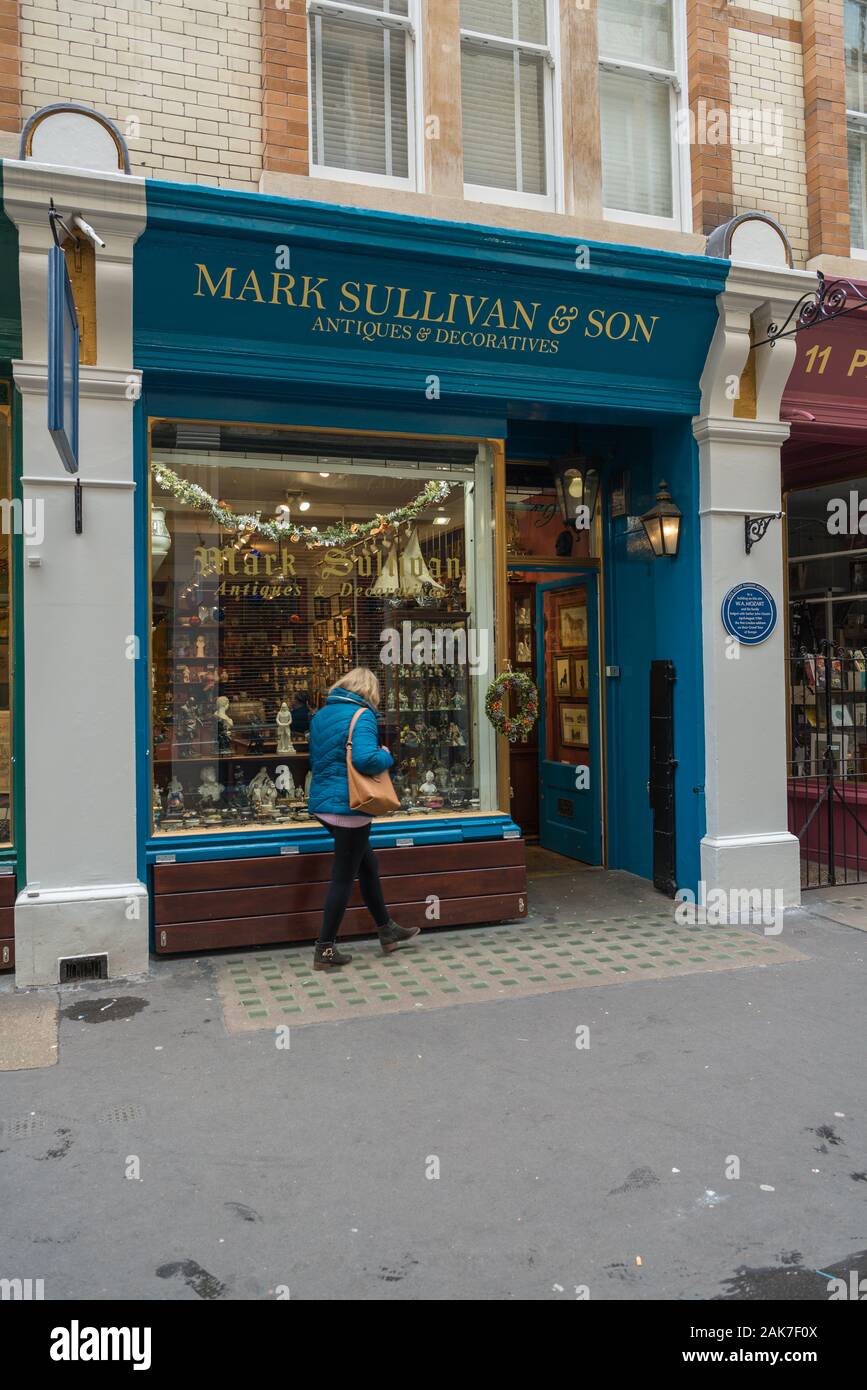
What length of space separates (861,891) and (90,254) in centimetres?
768

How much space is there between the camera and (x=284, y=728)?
7.38 metres

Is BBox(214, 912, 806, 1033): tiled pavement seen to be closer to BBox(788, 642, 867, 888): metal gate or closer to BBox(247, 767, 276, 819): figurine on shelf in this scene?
BBox(247, 767, 276, 819): figurine on shelf

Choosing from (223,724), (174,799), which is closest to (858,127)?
(223,724)

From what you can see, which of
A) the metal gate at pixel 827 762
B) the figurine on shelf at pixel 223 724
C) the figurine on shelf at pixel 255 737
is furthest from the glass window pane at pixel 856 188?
the figurine on shelf at pixel 223 724

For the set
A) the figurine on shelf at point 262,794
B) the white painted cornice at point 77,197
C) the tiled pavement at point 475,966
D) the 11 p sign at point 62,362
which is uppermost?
the white painted cornice at point 77,197

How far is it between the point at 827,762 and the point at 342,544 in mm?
4773

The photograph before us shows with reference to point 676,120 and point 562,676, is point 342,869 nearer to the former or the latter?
point 562,676

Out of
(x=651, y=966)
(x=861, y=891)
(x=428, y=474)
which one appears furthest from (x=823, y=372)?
(x=651, y=966)

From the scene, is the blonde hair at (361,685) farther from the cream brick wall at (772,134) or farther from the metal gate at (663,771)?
the cream brick wall at (772,134)

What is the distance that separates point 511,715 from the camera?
7461 mm

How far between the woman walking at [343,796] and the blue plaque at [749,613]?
301 centimetres

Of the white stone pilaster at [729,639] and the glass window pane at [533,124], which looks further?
the glass window pane at [533,124]

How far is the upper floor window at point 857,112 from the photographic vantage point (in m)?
8.66
